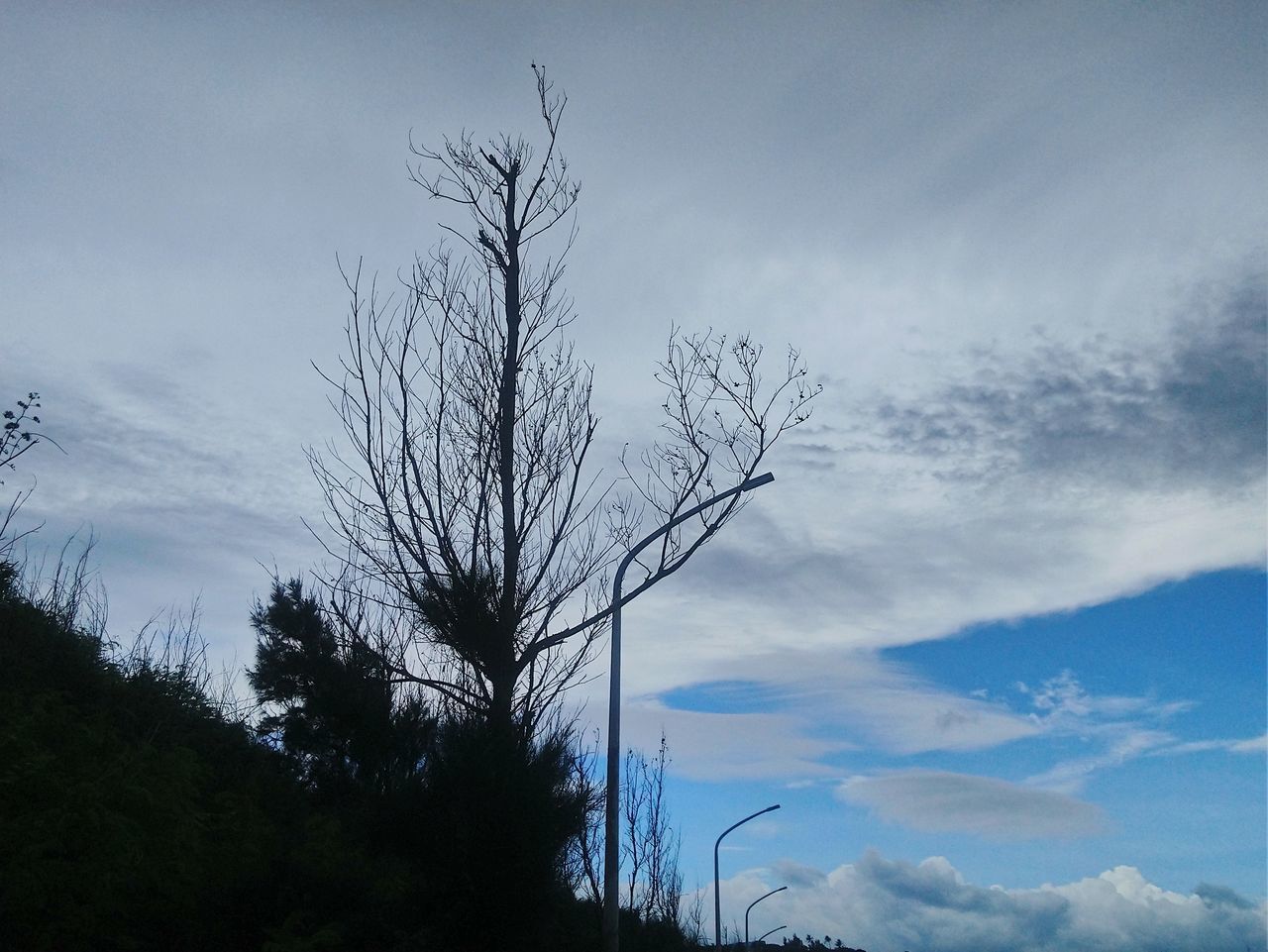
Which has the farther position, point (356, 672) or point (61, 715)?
point (356, 672)

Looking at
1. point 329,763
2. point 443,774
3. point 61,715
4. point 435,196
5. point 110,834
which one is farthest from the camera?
point 435,196

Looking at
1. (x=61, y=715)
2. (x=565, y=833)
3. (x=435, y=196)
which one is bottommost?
(x=565, y=833)

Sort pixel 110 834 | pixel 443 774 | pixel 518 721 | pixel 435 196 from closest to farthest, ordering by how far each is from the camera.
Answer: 1. pixel 110 834
2. pixel 443 774
3. pixel 518 721
4. pixel 435 196

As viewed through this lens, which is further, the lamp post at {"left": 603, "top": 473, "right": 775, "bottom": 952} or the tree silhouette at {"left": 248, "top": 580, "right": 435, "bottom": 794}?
the tree silhouette at {"left": 248, "top": 580, "right": 435, "bottom": 794}

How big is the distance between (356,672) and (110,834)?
240 inches

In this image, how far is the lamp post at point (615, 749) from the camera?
11914mm

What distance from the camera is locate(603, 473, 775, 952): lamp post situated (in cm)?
1191

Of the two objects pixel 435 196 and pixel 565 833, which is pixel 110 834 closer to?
pixel 565 833

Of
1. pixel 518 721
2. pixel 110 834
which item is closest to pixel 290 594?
pixel 518 721

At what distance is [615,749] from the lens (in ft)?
41.5

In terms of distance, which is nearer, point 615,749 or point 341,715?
point 615,749

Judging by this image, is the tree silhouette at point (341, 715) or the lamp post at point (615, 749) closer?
the lamp post at point (615, 749)

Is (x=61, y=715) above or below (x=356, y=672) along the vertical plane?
below

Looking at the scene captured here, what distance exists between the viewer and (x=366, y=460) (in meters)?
14.4
